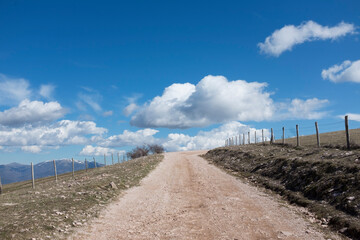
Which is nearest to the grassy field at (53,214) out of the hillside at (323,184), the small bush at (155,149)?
the hillside at (323,184)

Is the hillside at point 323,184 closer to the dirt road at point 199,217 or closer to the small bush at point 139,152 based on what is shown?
the dirt road at point 199,217

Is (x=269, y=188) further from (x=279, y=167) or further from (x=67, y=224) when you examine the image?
(x=67, y=224)

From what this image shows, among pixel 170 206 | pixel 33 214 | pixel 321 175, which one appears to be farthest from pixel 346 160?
pixel 33 214

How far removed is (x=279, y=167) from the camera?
68.2ft

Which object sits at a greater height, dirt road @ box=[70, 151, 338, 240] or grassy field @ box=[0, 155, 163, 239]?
grassy field @ box=[0, 155, 163, 239]

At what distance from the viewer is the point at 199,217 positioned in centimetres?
1105

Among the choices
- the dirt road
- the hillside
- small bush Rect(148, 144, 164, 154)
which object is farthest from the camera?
small bush Rect(148, 144, 164, 154)

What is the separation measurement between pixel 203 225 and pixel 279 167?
501 inches

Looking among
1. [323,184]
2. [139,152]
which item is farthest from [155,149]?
[323,184]

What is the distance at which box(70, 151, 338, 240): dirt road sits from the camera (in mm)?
9086

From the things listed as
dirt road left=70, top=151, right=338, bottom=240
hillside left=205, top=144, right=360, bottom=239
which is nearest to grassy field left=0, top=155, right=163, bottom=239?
dirt road left=70, top=151, right=338, bottom=240

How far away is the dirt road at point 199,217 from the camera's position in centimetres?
909

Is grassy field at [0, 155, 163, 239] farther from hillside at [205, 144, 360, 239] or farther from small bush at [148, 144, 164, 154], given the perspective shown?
small bush at [148, 144, 164, 154]

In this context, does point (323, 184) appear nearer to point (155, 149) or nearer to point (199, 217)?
point (199, 217)
